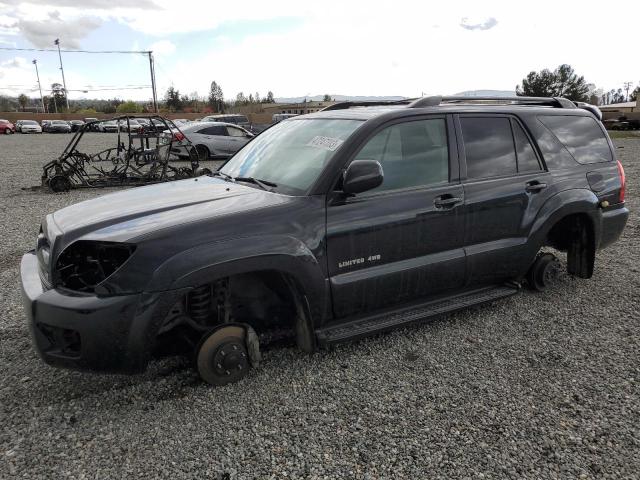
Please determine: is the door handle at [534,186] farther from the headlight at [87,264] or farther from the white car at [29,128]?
the white car at [29,128]

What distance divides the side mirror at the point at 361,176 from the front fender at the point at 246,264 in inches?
18.3

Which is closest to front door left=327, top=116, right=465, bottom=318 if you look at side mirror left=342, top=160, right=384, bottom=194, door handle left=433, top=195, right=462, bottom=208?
door handle left=433, top=195, right=462, bottom=208

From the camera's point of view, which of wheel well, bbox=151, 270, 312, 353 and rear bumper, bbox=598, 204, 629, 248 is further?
rear bumper, bbox=598, 204, 629, 248

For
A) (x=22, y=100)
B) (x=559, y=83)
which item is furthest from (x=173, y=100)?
(x=559, y=83)

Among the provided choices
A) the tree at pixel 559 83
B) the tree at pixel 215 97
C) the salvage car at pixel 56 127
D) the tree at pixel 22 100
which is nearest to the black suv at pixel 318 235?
the salvage car at pixel 56 127

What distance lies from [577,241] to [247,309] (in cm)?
320

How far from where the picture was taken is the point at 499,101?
434 centimetres

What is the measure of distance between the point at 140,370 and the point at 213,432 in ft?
1.75

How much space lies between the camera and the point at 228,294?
3.05 metres

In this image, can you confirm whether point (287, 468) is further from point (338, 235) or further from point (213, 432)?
point (338, 235)

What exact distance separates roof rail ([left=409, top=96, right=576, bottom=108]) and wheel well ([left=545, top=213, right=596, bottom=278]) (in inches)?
42.8

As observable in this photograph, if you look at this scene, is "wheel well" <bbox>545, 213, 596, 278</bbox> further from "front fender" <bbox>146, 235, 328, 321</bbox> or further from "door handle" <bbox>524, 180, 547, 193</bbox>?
"front fender" <bbox>146, 235, 328, 321</bbox>

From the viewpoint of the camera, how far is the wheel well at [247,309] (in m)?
3.00

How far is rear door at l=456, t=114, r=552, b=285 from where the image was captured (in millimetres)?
3734
